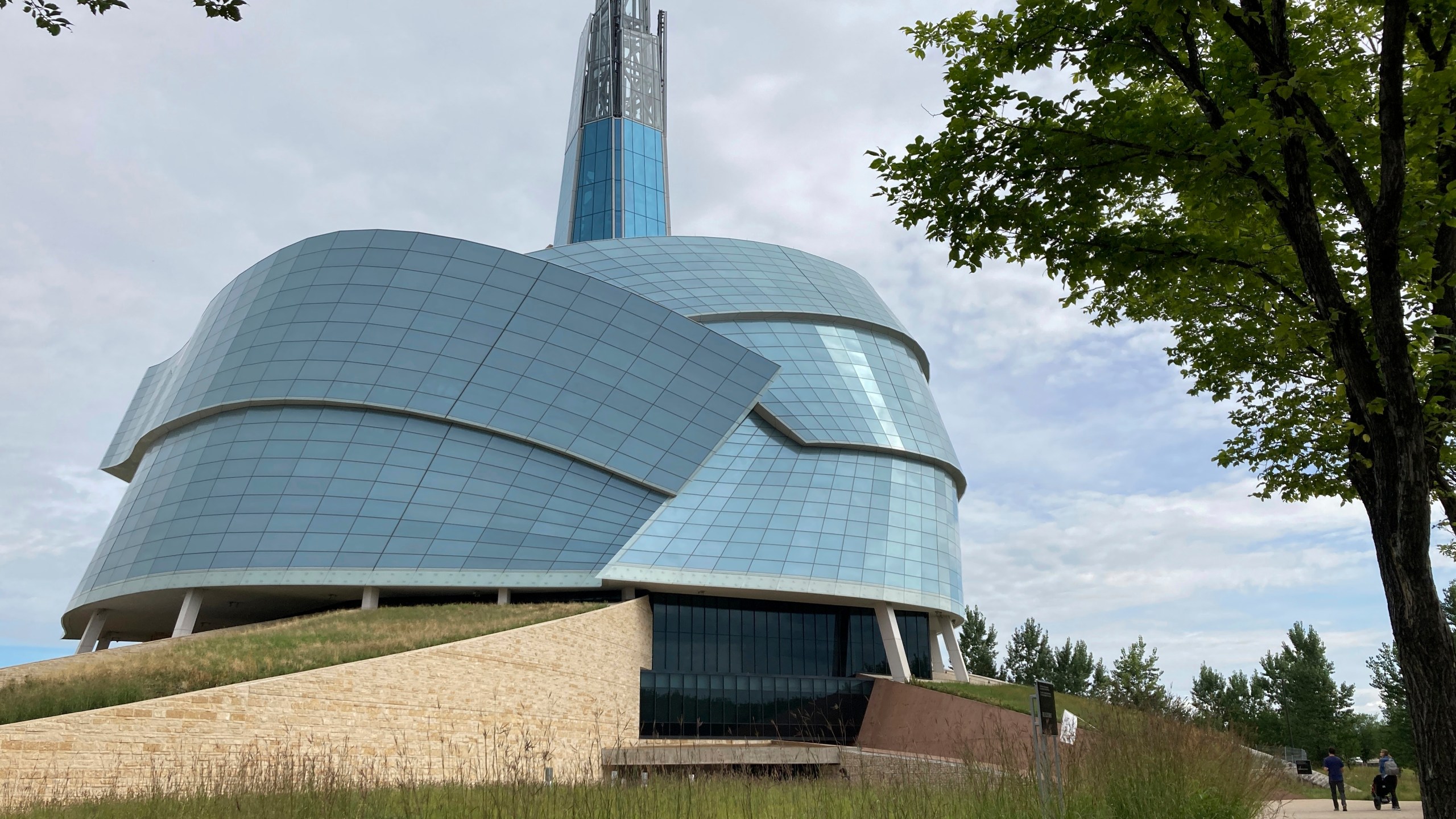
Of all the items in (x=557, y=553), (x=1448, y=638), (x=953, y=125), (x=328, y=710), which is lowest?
(x=328, y=710)

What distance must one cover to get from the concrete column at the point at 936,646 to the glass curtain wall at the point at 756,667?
55.7 inches

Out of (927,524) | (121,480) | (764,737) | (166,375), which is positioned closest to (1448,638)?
(764,737)

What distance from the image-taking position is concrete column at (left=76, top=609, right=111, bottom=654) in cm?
3541

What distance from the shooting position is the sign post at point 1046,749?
311 inches

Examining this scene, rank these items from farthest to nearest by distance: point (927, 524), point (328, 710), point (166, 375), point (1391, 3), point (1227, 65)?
point (166, 375), point (927, 524), point (328, 710), point (1227, 65), point (1391, 3)

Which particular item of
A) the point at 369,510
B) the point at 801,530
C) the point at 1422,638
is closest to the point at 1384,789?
the point at 1422,638

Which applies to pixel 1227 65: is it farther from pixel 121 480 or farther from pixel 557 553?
pixel 121 480

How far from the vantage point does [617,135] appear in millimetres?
75688

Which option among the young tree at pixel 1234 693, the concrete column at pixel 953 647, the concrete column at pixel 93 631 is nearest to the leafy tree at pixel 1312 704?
the young tree at pixel 1234 693

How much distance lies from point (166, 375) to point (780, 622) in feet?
96.2

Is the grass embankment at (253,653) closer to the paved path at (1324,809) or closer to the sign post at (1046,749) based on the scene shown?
the sign post at (1046,749)

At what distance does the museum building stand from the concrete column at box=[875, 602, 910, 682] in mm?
104

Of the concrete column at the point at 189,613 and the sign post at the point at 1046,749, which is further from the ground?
the concrete column at the point at 189,613

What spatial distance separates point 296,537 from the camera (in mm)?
32062
